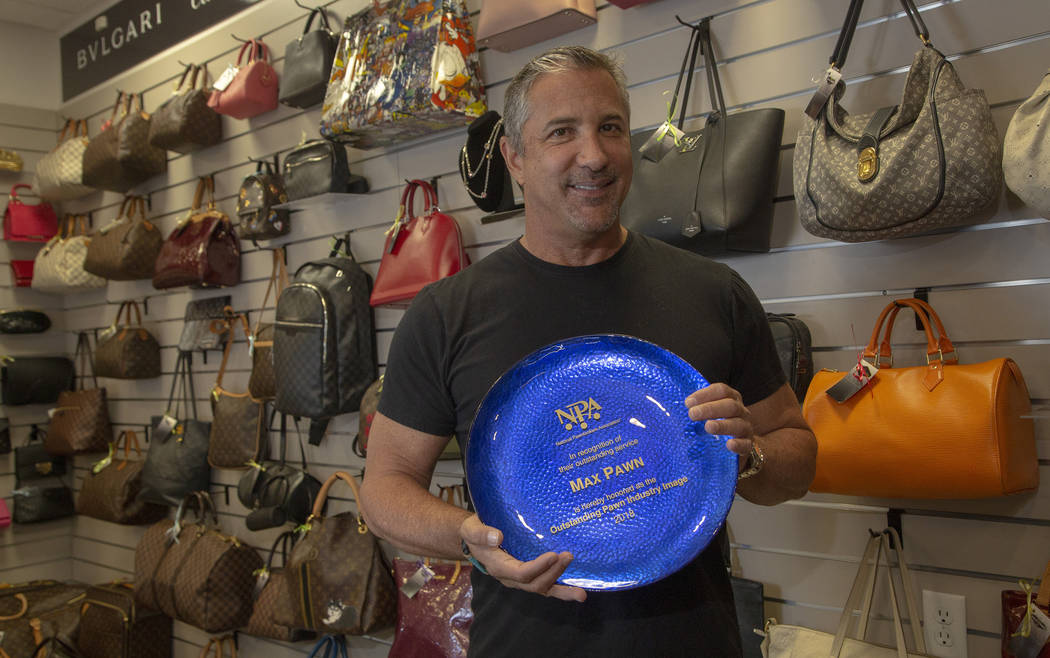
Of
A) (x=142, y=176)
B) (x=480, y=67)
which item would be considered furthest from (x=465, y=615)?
(x=142, y=176)

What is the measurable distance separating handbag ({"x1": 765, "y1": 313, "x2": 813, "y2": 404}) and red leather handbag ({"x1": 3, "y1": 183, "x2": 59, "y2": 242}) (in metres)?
5.15

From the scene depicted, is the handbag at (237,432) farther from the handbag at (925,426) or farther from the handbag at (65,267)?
the handbag at (925,426)

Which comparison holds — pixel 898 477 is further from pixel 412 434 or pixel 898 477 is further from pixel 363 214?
pixel 363 214

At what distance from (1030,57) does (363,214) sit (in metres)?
2.51

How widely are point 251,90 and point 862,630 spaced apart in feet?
10.7

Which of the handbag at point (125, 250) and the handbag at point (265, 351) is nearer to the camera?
the handbag at point (265, 351)

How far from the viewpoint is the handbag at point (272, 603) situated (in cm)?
361

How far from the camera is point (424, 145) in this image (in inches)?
133

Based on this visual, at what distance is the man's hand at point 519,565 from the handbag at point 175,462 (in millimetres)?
3559

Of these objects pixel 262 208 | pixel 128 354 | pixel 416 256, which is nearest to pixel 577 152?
pixel 416 256

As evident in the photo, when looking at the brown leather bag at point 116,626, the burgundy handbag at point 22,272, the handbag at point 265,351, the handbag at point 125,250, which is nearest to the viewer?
the handbag at point 265,351

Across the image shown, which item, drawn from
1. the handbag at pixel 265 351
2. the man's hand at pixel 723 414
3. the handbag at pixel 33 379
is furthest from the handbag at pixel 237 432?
the man's hand at pixel 723 414

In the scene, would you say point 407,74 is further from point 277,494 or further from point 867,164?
point 277,494

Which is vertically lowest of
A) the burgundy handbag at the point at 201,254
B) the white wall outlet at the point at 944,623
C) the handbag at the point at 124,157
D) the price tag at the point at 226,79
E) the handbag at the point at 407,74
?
the white wall outlet at the point at 944,623
